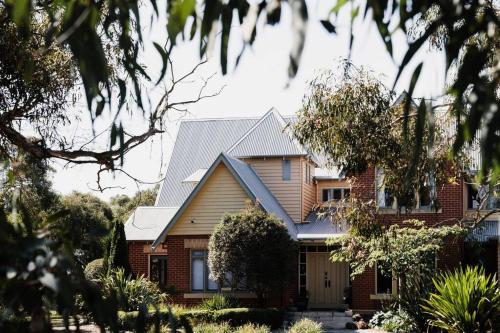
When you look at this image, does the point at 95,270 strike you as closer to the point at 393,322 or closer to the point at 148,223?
the point at 148,223

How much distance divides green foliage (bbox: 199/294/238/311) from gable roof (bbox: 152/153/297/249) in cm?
313

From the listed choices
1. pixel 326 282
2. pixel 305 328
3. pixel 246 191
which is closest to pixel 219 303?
pixel 246 191

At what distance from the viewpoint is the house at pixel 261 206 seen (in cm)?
2988

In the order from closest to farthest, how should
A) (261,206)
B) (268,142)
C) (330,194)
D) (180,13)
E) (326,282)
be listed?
(180,13), (261,206), (326,282), (268,142), (330,194)

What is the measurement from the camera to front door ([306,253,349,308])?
32625 mm

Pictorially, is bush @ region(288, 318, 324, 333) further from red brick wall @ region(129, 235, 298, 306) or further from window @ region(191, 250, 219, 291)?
window @ region(191, 250, 219, 291)

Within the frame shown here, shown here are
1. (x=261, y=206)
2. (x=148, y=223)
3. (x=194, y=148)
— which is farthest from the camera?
(x=194, y=148)

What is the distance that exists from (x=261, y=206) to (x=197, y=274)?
398 centimetres

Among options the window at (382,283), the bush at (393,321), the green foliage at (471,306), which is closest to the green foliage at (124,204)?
the window at (382,283)

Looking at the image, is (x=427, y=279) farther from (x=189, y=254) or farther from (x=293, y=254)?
(x=189, y=254)

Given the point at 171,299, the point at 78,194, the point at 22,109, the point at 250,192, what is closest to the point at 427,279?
the point at 250,192

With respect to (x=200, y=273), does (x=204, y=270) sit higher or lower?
higher

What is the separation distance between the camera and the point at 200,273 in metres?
30.9

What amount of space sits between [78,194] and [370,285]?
23.7m
